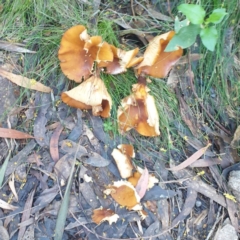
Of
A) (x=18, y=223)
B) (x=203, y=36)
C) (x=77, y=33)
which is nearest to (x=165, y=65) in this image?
(x=203, y=36)

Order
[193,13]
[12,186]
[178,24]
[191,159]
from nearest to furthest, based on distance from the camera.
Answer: [193,13] < [178,24] < [12,186] < [191,159]

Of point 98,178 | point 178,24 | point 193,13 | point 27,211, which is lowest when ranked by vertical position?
point 27,211

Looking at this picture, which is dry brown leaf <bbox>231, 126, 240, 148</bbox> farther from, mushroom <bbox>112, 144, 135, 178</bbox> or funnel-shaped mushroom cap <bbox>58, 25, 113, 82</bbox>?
funnel-shaped mushroom cap <bbox>58, 25, 113, 82</bbox>

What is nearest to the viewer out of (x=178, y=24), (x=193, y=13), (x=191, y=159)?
(x=193, y=13)

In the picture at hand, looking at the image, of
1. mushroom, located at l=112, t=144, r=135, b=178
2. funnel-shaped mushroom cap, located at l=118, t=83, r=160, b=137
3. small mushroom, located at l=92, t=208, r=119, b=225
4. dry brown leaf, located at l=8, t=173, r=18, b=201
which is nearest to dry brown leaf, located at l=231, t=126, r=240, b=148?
funnel-shaped mushroom cap, located at l=118, t=83, r=160, b=137

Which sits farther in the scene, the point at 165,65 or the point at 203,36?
the point at 165,65

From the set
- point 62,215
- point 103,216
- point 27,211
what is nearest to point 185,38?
point 103,216

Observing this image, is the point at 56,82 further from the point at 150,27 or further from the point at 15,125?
the point at 150,27

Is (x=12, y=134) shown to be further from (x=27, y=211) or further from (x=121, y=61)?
(x=121, y=61)
